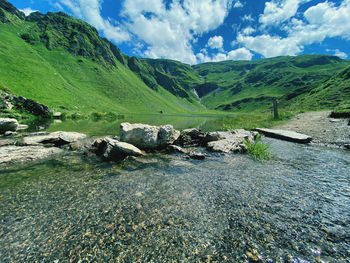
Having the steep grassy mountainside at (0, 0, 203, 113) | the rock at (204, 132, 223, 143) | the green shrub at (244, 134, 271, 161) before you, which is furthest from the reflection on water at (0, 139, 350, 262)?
the steep grassy mountainside at (0, 0, 203, 113)

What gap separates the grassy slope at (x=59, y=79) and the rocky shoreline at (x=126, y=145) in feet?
191

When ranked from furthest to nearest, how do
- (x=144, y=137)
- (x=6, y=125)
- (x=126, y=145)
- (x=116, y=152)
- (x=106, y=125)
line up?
(x=106, y=125) → (x=6, y=125) → (x=144, y=137) → (x=126, y=145) → (x=116, y=152)

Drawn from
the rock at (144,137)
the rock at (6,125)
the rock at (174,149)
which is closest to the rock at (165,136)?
the rock at (144,137)

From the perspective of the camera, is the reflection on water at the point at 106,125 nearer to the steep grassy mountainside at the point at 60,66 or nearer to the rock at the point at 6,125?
the rock at the point at 6,125

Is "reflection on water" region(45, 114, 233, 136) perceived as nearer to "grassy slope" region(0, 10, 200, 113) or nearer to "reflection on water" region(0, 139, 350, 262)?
"reflection on water" region(0, 139, 350, 262)

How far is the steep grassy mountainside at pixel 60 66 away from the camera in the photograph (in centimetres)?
7325

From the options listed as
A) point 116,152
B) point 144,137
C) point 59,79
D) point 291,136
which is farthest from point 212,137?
point 59,79

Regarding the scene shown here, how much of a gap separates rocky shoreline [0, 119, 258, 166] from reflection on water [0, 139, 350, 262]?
2622 mm

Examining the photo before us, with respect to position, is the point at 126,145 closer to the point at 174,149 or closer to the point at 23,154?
the point at 174,149

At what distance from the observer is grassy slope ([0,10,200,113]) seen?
227ft

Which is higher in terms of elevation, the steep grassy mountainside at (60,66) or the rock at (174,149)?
the steep grassy mountainside at (60,66)

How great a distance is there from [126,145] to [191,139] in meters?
7.38

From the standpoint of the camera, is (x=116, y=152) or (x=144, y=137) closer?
(x=116, y=152)

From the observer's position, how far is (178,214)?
4.88 meters
